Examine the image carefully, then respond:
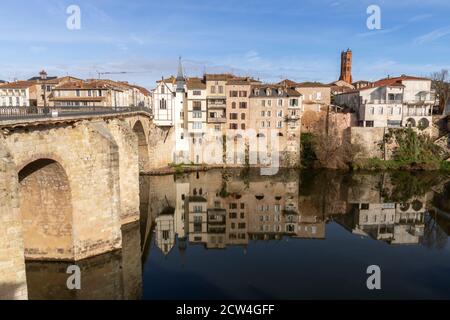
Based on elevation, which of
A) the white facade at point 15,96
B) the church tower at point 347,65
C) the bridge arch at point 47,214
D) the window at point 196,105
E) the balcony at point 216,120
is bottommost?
the bridge arch at point 47,214

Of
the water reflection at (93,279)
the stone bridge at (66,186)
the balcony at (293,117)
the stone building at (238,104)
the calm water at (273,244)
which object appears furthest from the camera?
the balcony at (293,117)

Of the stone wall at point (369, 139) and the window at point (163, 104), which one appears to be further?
the stone wall at point (369, 139)

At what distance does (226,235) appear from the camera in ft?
89.5

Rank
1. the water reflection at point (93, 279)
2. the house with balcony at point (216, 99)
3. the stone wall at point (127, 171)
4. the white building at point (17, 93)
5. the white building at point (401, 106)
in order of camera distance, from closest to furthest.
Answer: the water reflection at point (93, 279)
the stone wall at point (127, 171)
the house with balcony at point (216, 99)
the white building at point (17, 93)
the white building at point (401, 106)

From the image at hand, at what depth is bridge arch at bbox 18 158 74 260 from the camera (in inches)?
757

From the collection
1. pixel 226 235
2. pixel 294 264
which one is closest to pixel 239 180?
pixel 226 235

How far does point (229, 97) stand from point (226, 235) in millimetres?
30735

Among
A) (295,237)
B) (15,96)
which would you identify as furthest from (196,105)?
(295,237)

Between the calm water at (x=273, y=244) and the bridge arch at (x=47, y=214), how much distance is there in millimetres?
920

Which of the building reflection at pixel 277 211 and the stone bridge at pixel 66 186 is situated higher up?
the stone bridge at pixel 66 186

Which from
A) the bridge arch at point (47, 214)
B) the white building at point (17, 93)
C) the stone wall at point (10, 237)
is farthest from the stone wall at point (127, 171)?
the white building at point (17, 93)

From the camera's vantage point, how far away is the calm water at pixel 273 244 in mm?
18375

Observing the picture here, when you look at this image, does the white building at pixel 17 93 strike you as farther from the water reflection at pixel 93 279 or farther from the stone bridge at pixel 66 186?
the water reflection at pixel 93 279

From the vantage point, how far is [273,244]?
2527 centimetres
